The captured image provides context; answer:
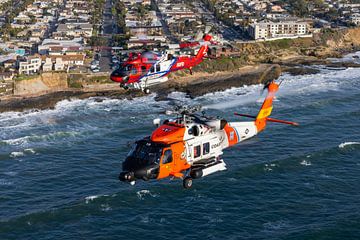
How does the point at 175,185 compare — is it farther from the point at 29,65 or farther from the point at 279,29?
the point at 279,29

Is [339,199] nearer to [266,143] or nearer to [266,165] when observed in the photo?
[266,165]

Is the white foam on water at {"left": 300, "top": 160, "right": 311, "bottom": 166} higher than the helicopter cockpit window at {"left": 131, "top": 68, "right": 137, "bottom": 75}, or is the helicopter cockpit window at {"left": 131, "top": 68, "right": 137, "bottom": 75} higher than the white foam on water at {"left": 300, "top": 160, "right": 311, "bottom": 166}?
the helicopter cockpit window at {"left": 131, "top": 68, "right": 137, "bottom": 75}

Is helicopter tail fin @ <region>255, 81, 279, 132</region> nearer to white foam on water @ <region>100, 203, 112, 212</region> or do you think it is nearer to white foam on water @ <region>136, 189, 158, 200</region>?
white foam on water @ <region>136, 189, 158, 200</region>

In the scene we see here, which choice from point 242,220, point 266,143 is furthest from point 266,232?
point 266,143

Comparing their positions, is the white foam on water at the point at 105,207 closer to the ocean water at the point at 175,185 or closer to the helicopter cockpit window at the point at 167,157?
the ocean water at the point at 175,185

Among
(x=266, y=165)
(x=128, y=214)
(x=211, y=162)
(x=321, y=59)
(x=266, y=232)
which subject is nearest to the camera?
(x=211, y=162)

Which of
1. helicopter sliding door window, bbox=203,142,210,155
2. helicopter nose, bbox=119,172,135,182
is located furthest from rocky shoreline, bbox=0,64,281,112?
helicopter nose, bbox=119,172,135,182

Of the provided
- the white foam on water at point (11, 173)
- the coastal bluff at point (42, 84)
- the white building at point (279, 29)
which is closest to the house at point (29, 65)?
the coastal bluff at point (42, 84)
